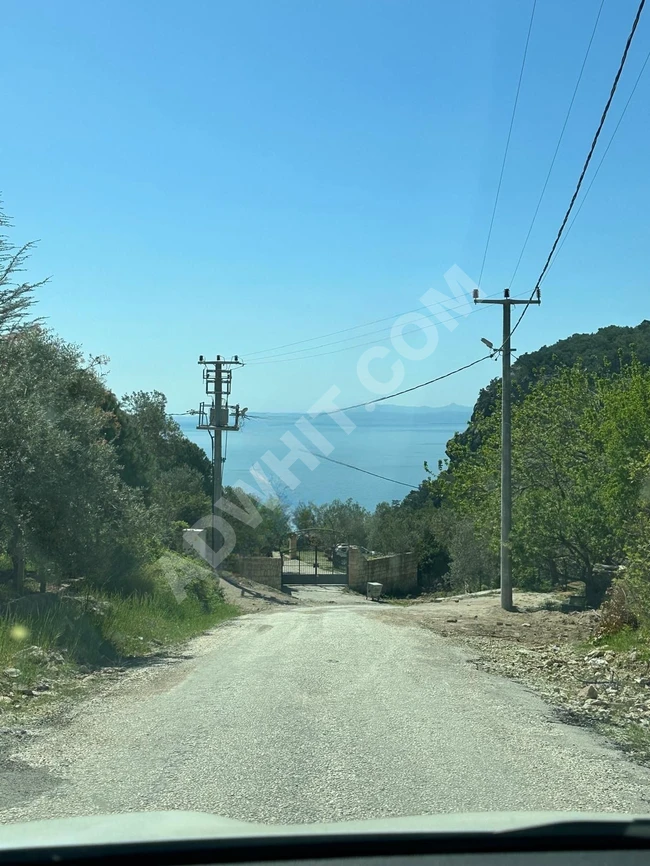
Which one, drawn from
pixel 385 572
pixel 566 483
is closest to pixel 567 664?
pixel 566 483

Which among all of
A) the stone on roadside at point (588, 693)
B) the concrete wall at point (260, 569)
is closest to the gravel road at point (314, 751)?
the stone on roadside at point (588, 693)

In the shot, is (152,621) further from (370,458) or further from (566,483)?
(370,458)

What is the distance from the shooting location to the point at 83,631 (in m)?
13.9

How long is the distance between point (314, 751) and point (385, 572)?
133ft

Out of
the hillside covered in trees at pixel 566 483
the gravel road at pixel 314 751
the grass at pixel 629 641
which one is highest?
the hillside covered in trees at pixel 566 483

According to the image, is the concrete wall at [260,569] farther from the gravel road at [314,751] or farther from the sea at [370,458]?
the gravel road at [314,751]

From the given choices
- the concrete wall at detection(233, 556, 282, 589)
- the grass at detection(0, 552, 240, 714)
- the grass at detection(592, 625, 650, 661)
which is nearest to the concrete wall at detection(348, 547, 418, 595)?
the concrete wall at detection(233, 556, 282, 589)

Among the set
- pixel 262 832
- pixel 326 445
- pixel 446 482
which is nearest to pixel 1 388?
pixel 262 832

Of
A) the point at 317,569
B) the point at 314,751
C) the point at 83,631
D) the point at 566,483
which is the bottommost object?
the point at 314,751

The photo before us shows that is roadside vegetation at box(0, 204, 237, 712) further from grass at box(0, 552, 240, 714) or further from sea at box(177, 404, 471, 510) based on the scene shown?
sea at box(177, 404, 471, 510)

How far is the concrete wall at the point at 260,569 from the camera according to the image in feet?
137

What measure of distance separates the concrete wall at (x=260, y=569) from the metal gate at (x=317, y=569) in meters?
5.50

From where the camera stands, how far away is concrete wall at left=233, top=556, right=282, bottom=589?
41.6 metres

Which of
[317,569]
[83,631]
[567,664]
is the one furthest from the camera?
[317,569]
